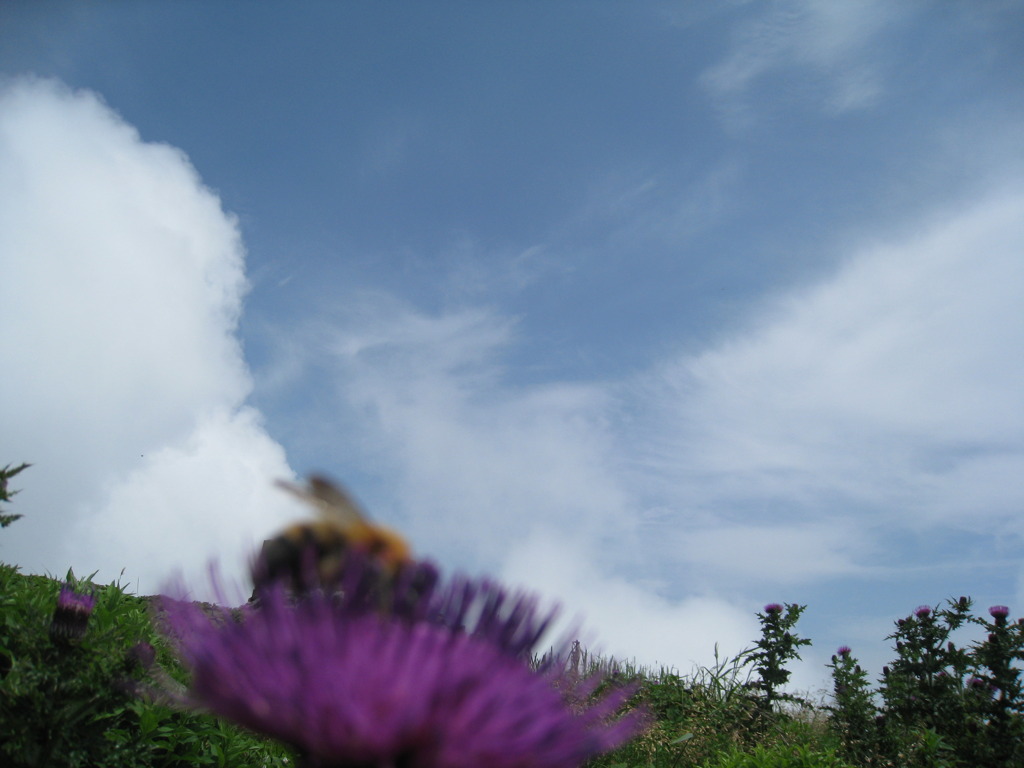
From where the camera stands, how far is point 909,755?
7488 millimetres

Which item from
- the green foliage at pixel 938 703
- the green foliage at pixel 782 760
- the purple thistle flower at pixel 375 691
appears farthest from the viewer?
the green foliage at pixel 938 703

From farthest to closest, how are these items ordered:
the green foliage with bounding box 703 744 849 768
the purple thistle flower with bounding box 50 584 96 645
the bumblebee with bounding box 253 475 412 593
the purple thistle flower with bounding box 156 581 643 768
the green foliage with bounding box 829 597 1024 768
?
the green foliage with bounding box 829 597 1024 768, the green foliage with bounding box 703 744 849 768, the purple thistle flower with bounding box 50 584 96 645, the bumblebee with bounding box 253 475 412 593, the purple thistle flower with bounding box 156 581 643 768

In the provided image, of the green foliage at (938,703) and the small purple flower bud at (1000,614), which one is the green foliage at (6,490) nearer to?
the green foliage at (938,703)

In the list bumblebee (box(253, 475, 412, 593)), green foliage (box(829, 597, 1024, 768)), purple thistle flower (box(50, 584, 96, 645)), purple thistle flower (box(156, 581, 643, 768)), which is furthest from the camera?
green foliage (box(829, 597, 1024, 768))

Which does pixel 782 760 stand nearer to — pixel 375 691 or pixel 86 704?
pixel 86 704

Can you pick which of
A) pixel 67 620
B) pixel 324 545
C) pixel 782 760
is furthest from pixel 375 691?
pixel 782 760

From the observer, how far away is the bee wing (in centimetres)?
240

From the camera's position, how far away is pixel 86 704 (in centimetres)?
302

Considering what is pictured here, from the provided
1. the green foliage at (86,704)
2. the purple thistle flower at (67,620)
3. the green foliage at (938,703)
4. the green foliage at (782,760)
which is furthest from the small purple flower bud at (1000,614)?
the purple thistle flower at (67,620)

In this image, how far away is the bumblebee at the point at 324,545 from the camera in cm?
226

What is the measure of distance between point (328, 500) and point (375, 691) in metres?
0.80

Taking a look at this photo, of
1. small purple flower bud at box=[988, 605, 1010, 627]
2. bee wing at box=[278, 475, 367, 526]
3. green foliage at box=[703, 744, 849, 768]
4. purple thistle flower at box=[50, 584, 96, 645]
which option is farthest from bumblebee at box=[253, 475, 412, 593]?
small purple flower bud at box=[988, 605, 1010, 627]

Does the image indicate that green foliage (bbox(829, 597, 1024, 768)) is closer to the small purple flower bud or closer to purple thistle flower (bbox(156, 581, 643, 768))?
the small purple flower bud

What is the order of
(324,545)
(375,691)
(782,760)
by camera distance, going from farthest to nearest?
(782,760) < (324,545) < (375,691)
